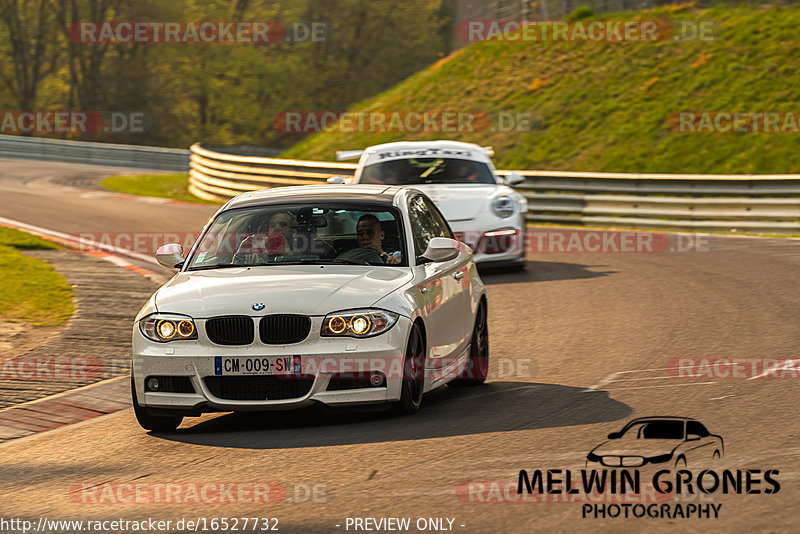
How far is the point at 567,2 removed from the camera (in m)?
39.9

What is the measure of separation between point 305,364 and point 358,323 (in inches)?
16.1

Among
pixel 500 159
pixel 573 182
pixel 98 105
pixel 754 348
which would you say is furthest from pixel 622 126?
pixel 98 105

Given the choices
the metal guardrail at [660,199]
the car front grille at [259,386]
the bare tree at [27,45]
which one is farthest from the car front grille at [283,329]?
the bare tree at [27,45]

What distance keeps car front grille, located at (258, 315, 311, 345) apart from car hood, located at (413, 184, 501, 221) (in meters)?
7.80

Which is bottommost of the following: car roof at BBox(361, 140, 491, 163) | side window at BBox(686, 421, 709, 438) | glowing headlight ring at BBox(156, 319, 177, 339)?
side window at BBox(686, 421, 709, 438)

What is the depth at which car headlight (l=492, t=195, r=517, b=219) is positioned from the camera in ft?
48.9

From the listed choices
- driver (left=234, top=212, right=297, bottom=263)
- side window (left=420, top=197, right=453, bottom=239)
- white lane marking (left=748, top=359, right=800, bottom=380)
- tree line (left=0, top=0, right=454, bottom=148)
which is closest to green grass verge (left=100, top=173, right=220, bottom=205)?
side window (left=420, top=197, right=453, bottom=239)

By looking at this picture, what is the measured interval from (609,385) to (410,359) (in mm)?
1827

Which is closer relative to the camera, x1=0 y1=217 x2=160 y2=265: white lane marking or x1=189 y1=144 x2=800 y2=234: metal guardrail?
x1=0 y1=217 x2=160 y2=265: white lane marking

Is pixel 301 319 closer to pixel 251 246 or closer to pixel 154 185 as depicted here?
pixel 251 246

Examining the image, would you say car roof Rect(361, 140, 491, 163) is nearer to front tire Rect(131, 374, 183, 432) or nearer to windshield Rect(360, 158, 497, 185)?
windshield Rect(360, 158, 497, 185)

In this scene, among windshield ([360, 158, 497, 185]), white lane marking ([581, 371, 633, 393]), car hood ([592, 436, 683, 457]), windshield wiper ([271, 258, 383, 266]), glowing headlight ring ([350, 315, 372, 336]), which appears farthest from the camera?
windshield ([360, 158, 497, 185])

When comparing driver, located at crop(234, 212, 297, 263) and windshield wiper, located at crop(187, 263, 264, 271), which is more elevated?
driver, located at crop(234, 212, 297, 263)

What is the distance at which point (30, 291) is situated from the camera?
1312cm
